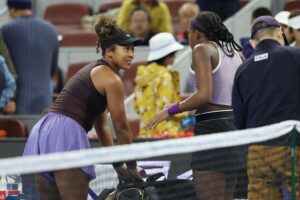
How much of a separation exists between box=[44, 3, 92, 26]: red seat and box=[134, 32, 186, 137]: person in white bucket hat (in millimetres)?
5199

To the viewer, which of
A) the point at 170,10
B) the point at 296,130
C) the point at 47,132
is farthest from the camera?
the point at 170,10

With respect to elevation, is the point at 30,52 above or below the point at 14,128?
above

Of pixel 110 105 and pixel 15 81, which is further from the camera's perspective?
pixel 15 81

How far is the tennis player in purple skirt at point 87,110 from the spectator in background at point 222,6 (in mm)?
6007

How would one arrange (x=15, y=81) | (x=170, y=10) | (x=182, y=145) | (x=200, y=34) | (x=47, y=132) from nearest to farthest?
(x=182, y=145) → (x=47, y=132) → (x=200, y=34) → (x=15, y=81) → (x=170, y=10)

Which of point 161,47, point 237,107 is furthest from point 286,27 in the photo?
point 237,107

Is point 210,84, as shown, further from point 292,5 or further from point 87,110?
point 292,5

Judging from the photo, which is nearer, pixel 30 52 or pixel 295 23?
pixel 295 23

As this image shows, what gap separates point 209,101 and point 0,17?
26.7 ft

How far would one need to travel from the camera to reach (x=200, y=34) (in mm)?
8484

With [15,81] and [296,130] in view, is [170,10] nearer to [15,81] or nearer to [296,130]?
[15,81]

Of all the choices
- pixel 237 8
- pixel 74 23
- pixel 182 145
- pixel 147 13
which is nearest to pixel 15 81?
pixel 147 13

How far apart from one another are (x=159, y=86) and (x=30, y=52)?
1.48 meters

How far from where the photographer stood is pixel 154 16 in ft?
45.9
